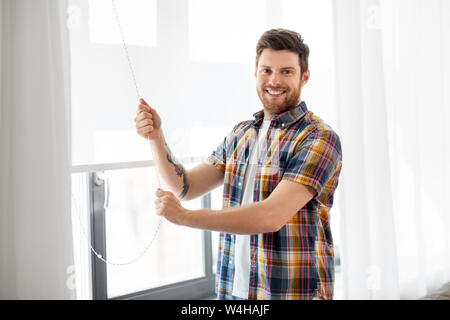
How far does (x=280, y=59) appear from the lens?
133 cm

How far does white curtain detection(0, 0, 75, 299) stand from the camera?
1.22m

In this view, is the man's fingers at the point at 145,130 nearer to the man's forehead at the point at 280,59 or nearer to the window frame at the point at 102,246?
the window frame at the point at 102,246

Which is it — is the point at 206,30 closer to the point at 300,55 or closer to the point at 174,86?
the point at 174,86

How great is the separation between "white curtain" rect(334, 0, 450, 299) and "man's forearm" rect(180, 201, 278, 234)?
2.78ft

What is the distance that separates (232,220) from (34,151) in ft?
1.82

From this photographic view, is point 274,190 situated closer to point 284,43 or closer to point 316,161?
point 316,161

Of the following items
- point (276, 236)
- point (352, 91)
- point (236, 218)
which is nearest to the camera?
point (236, 218)

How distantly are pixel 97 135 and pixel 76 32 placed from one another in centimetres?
30

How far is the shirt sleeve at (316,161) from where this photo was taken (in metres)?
1.21

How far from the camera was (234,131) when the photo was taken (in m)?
1.47

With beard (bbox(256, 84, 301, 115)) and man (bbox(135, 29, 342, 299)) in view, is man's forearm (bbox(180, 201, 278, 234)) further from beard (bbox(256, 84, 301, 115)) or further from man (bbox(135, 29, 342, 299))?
beard (bbox(256, 84, 301, 115))

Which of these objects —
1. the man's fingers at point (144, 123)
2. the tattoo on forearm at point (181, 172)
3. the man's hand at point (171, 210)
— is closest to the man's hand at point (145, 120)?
the man's fingers at point (144, 123)

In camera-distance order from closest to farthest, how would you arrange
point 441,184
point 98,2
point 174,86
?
point 98,2
point 174,86
point 441,184

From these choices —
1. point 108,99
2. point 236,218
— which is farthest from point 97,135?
point 236,218
